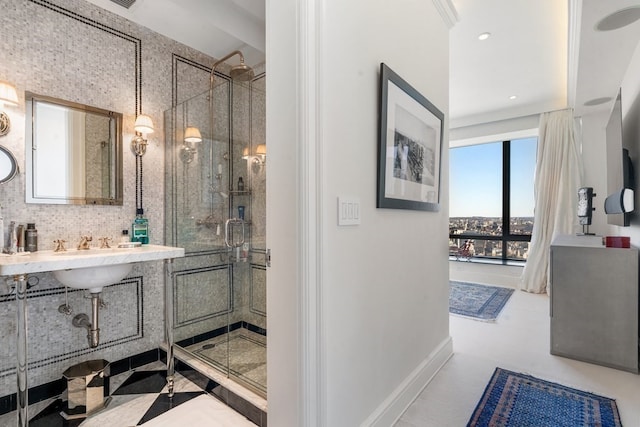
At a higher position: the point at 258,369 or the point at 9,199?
the point at 9,199

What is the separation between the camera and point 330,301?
1212 millimetres

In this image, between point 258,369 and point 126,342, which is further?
point 126,342

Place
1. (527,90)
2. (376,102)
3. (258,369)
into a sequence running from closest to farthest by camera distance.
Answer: (376,102), (258,369), (527,90)

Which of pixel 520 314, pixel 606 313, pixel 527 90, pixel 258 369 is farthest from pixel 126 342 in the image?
pixel 527 90

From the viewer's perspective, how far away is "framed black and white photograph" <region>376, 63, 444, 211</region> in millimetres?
1522

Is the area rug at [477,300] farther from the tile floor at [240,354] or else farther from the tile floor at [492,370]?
the tile floor at [240,354]

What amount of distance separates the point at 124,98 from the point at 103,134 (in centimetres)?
31

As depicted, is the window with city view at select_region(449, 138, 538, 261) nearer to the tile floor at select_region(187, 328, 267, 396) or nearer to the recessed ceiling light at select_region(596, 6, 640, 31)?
the recessed ceiling light at select_region(596, 6, 640, 31)

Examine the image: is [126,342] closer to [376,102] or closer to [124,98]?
[124,98]

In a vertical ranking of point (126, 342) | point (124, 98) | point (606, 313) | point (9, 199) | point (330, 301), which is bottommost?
point (126, 342)

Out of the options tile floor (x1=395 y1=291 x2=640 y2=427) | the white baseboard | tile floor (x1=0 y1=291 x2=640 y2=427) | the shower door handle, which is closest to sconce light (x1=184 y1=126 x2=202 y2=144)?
the shower door handle

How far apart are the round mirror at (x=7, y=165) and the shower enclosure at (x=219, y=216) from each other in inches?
35.1

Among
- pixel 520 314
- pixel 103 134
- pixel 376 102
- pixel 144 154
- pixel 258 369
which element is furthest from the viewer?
pixel 520 314

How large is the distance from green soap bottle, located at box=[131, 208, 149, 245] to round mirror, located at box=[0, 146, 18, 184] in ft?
2.30
